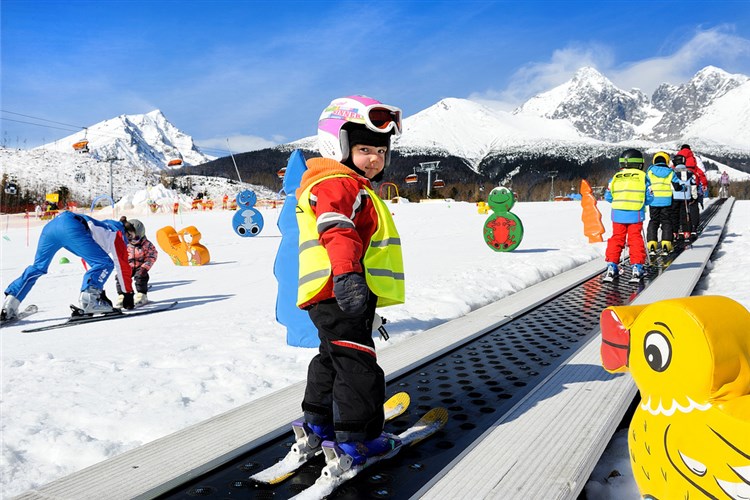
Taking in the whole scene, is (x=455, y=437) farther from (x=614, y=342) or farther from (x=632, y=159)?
(x=632, y=159)

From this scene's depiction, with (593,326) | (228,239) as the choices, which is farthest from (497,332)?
(228,239)

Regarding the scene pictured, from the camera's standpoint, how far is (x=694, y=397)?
1.41 metres

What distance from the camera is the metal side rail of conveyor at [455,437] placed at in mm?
2123

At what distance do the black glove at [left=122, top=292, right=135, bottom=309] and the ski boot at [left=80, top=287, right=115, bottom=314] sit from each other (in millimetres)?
380

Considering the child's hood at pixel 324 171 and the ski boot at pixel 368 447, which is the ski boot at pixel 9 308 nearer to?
the child's hood at pixel 324 171

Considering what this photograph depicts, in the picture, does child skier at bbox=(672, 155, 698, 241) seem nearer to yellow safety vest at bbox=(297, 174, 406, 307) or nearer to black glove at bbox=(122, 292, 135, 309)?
yellow safety vest at bbox=(297, 174, 406, 307)

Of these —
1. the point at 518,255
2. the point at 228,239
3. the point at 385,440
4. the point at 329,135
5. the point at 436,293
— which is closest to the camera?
the point at 385,440

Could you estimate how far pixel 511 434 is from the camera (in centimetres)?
249

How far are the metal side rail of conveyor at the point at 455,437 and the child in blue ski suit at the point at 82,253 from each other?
4804mm

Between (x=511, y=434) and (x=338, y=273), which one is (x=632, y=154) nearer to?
(x=511, y=434)

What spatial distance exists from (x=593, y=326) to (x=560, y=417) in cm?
212

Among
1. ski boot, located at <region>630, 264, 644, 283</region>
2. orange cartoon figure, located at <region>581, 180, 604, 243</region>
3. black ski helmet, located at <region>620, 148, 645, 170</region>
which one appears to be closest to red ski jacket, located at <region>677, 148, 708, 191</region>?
orange cartoon figure, located at <region>581, 180, 604, 243</region>

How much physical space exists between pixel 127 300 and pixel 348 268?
6.43 meters

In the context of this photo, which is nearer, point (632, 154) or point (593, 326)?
point (593, 326)
